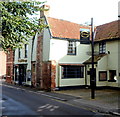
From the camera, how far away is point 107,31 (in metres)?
22.7

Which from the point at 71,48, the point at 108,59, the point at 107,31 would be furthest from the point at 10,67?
the point at 107,31

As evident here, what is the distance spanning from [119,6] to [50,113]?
13.6 metres

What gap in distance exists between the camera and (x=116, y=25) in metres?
22.4

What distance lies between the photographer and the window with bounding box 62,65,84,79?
20808mm

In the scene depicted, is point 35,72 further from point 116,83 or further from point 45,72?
point 116,83

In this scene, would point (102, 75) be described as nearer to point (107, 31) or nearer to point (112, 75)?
point (112, 75)

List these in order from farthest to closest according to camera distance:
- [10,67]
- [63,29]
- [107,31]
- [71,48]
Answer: [10,67] → [107,31] → [63,29] → [71,48]

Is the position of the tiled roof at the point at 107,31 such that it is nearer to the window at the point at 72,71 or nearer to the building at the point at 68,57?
the building at the point at 68,57

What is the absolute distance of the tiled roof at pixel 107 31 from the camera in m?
21.1

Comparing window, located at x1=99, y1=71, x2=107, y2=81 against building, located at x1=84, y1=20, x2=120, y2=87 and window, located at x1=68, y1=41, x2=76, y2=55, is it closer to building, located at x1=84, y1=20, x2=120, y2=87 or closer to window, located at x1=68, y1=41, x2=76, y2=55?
building, located at x1=84, y1=20, x2=120, y2=87

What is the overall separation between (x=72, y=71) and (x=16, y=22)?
14.2 meters

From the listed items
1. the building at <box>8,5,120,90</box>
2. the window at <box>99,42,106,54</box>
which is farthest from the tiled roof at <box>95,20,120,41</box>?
the window at <box>99,42,106,54</box>

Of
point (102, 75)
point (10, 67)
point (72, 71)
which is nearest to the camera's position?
point (102, 75)

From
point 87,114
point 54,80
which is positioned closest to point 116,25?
point 54,80
